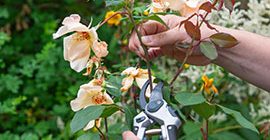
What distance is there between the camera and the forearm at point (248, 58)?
1.37m

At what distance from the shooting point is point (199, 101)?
1.26m

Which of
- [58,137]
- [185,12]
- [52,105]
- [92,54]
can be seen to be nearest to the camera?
[185,12]

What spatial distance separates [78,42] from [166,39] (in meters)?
0.20

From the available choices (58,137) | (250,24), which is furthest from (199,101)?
(58,137)

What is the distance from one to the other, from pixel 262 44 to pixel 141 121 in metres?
0.34

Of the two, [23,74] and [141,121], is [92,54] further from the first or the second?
[23,74]

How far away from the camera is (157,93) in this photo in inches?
50.5

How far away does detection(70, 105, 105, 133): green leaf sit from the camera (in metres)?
1.22

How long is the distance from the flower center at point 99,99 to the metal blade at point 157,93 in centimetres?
10

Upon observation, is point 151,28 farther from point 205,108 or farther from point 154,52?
point 205,108

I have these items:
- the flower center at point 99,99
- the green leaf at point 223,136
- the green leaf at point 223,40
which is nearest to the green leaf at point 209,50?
the green leaf at point 223,40

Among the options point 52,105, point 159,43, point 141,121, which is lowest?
point 52,105

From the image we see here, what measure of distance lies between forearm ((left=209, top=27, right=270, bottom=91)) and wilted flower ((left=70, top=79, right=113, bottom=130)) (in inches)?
10.7

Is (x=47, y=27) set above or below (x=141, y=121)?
below
